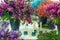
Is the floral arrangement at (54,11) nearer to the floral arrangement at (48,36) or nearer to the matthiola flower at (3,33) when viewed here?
the floral arrangement at (48,36)

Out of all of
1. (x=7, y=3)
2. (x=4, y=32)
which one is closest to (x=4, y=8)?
(x=7, y=3)

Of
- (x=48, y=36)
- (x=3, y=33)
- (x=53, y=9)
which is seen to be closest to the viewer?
(x=3, y=33)

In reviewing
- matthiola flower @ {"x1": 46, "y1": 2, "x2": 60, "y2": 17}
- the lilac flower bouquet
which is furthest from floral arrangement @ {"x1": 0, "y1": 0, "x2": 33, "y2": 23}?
matthiola flower @ {"x1": 46, "y1": 2, "x2": 60, "y2": 17}

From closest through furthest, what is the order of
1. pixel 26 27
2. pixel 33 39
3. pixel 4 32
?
pixel 4 32, pixel 33 39, pixel 26 27

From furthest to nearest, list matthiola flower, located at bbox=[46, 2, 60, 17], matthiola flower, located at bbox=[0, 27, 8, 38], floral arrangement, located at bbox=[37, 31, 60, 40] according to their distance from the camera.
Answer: matthiola flower, located at bbox=[46, 2, 60, 17]
floral arrangement, located at bbox=[37, 31, 60, 40]
matthiola flower, located at bbox=[0, 27, 8, 38]

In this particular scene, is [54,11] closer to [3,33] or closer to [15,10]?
[15,10]

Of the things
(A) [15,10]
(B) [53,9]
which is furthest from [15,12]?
(B) [53,9]

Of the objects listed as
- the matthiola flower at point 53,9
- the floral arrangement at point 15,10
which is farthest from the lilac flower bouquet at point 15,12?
the matthiola flower at point 53,9

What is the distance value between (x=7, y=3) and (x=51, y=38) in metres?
0.40

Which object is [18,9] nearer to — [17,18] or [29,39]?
[17,18]

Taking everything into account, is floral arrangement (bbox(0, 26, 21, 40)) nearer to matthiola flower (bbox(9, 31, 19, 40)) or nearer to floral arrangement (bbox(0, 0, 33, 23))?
matthiola flower (bbox(9, 31, 19, 40))

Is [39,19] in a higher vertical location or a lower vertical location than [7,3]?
lower

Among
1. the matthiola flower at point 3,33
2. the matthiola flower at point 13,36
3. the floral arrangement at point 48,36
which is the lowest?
the floral arrangement at point 48,36

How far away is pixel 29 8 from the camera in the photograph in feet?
5.09
